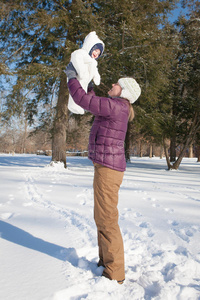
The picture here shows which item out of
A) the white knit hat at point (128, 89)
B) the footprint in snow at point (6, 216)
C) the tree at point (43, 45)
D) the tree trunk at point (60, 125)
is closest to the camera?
the white knit hat at point (128, 89)

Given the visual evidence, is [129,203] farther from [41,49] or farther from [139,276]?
[41,49]

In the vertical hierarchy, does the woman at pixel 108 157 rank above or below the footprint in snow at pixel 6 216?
above

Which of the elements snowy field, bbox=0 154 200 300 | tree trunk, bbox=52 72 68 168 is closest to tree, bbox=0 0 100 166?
tree trunk, bbox=52 72 68 168

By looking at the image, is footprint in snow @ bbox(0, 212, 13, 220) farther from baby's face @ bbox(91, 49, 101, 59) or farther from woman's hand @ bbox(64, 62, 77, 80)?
baby's face @ bbox(91, 49, 101, 59)

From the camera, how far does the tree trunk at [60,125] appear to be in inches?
378

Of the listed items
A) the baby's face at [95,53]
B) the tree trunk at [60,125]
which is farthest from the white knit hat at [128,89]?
the tree trunk at [60,125]

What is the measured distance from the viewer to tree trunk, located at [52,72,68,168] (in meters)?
9.59

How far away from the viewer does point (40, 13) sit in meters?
7.81

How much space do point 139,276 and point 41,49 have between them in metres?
10.5

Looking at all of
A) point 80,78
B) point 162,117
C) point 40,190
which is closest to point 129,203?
point 40,190

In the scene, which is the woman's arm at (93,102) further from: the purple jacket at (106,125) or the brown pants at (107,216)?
the brown pants at (107,216)

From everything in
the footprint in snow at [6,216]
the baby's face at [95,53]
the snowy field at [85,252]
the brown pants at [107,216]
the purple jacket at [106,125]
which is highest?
the baby's face at [95,53]

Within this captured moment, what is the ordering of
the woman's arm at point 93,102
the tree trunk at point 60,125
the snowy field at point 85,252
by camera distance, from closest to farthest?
the snowy field at point 85,252
the woman's arm at point 93,102
the tree trunk at point 60,125

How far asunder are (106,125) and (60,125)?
8253 millimetres
